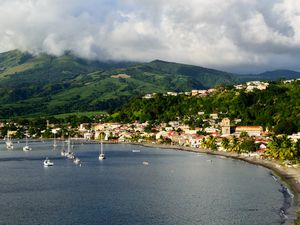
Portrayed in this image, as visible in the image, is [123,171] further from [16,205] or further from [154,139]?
[154,139]

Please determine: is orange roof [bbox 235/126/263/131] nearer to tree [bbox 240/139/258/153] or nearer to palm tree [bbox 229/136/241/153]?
palm tree [bbox 229/136/241/153]

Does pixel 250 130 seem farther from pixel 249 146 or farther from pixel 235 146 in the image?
pixel 249 146

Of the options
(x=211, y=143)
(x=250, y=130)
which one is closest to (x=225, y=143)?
(x=211, y=143)

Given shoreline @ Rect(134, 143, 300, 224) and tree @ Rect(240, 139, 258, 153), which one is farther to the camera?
tree @ Rect(240, 139, 258, 153)

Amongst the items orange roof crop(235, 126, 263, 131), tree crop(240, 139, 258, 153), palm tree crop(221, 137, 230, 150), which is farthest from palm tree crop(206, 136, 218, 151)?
orange roof crop(235, 126, 263, 131)

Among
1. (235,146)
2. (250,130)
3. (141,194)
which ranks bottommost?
(141,194)

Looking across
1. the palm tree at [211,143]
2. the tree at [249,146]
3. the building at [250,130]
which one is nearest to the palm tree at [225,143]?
the palm tree at [211,143]

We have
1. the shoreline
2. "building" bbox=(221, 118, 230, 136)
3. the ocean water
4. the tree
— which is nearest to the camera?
the ocean water

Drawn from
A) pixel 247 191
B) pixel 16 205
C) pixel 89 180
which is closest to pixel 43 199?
pixel 16 205
